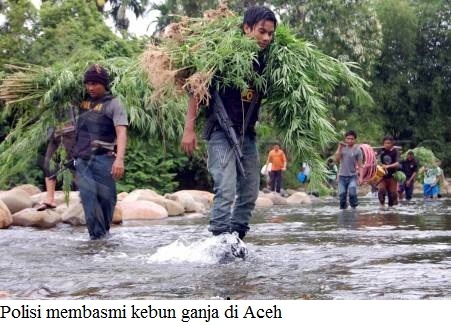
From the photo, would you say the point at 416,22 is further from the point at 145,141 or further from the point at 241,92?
the point at 241,92

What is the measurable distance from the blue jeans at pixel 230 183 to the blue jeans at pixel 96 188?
1.78 metres

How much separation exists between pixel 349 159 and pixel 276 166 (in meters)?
7.90

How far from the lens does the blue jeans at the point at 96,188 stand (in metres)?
7.96

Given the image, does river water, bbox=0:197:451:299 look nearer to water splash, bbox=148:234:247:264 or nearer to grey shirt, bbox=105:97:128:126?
water splash, bbox=148:234:247:264

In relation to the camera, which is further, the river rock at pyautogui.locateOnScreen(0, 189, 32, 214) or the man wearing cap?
the river rock at pyautogui.locateOnScreen(0, 189, 32, 214)

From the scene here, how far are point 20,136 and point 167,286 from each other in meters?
5.15

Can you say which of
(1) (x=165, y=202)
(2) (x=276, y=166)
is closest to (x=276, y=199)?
(2) (x=276, y=166)

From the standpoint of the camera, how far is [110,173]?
26.3ft

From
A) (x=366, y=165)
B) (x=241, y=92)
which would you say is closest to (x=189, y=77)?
(x=241, y=92)

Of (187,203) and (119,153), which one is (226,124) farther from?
(187,203)

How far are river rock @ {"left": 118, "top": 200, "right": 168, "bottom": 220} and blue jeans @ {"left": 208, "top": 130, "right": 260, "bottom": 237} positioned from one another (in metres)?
5.86

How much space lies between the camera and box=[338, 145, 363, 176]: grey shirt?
14.8 metres

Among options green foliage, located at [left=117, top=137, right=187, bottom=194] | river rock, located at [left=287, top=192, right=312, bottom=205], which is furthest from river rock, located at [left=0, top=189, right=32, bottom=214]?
river rock, located at [left=287, top=192, right=312, bottom=205]

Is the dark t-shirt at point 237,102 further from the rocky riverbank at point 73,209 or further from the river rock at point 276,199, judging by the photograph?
the river rock at point 276,199
